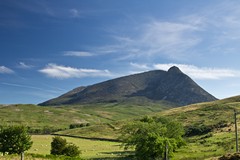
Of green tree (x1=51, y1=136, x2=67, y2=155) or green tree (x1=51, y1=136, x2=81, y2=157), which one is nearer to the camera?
green tree (x1=51, y1=136, x2=81, y2=157)

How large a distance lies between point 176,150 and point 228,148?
19898mm

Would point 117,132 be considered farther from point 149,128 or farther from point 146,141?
point 146,141

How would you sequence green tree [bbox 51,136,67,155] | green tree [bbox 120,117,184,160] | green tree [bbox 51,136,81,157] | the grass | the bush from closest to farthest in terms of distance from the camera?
green tree [bbox 120,117,184,160] < green tree [bbox 51,136,81,157] < green tree [bbox 51,136,67,155] < the grass < the bush

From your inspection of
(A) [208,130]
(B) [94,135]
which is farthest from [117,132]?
(A) [208,130]

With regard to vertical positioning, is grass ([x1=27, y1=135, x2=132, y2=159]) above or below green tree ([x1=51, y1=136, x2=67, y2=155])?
below

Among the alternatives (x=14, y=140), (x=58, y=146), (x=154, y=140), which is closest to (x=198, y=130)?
(x=154, y=140)

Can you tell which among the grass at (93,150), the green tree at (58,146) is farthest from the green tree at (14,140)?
the grass at (93,150)

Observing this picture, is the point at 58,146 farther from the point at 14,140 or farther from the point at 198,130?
the point at 198,130

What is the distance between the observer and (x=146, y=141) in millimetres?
78625

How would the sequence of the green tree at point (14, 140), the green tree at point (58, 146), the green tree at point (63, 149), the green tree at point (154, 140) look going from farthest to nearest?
1. the green tree at point (58, 146)
2. the green tree at point (63, 149)
3. the green tree at point (154, 140)
4. the green tree at point (14, 140)

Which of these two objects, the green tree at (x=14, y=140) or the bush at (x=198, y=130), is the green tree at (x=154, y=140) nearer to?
the green tree at (x=14, y=140)

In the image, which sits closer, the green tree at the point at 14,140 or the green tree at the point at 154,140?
the green tree at the point at 14,140

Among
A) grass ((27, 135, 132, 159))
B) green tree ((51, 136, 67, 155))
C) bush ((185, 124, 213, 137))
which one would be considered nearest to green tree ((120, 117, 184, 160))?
grass ((27, 135, 132, 159))

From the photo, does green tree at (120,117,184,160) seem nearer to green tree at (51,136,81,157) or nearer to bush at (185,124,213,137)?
green tree at (51,136,81,157)
